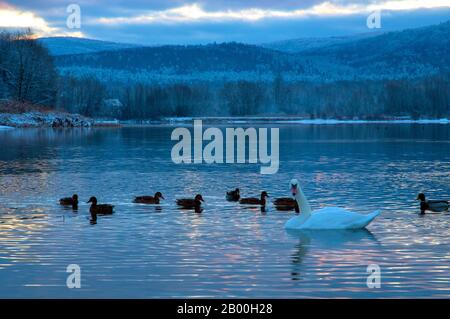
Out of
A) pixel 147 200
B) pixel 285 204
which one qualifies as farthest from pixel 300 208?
pixel 147 200

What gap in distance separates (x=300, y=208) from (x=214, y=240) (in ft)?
9.51

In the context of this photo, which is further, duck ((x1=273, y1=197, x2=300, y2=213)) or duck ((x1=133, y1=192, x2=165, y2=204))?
duck ((x1=133, y1=192, x2=165, y2=204))

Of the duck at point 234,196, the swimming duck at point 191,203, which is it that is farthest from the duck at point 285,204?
the swimming duck at point 191,203

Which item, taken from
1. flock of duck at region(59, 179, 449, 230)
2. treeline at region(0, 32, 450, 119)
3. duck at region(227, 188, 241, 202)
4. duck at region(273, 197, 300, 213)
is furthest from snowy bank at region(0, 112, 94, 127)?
duck at region(273, 197, 300, 213)

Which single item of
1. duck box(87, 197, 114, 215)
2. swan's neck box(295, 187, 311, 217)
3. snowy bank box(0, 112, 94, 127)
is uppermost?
snowy bank box(0, 112, 94, 127)

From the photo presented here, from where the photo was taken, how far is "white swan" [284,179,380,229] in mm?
20953

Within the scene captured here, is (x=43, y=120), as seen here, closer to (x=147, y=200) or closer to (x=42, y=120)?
(x=42, y=120)

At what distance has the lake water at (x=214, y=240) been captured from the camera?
15062 millimetres

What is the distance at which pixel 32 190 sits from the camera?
1225 inches

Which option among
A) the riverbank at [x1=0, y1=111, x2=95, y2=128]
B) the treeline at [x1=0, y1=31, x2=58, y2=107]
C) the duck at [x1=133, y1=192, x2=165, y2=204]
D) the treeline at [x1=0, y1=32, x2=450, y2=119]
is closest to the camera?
the duck at [x1=133, y1=192, x2=165, y2=204]

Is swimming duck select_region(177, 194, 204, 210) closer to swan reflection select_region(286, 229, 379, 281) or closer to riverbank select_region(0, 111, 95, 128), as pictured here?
swan reflection select_region(286, 229, 379, 281)

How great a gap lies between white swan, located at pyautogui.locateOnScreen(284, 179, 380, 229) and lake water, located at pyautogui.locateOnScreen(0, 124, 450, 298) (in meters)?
0.26

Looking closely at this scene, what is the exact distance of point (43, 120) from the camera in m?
107
